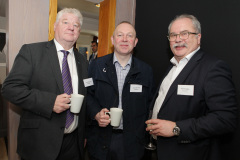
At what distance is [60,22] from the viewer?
5.77 ft

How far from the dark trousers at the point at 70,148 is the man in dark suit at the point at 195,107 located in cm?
82

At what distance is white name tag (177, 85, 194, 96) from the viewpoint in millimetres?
1366

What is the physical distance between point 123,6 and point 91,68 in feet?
4.44

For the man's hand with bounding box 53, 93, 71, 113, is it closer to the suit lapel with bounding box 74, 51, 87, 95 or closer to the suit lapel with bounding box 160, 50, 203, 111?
the suit lapel with bounding box 74, 51, 87, 95

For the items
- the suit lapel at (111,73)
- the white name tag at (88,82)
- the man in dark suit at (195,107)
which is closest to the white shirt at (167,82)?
the man in dark suit at (195,107)

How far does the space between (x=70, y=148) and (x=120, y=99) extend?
72cm

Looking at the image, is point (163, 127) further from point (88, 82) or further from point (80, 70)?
point (80, 70)

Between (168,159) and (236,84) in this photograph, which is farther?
(236,84)

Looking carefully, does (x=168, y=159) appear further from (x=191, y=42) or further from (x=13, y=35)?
(x=13, y=35)

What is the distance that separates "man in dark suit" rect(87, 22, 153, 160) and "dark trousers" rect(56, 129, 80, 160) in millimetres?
162

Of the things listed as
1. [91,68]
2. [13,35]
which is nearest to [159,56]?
[91,68]

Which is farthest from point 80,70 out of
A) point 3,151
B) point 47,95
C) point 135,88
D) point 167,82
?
point 3,151

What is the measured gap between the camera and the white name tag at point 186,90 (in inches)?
53.8

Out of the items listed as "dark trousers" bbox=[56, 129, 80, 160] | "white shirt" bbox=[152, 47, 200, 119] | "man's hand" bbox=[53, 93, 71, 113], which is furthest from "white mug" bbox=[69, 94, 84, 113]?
"white shirt" bbox=[152, 47, 200, 119]
